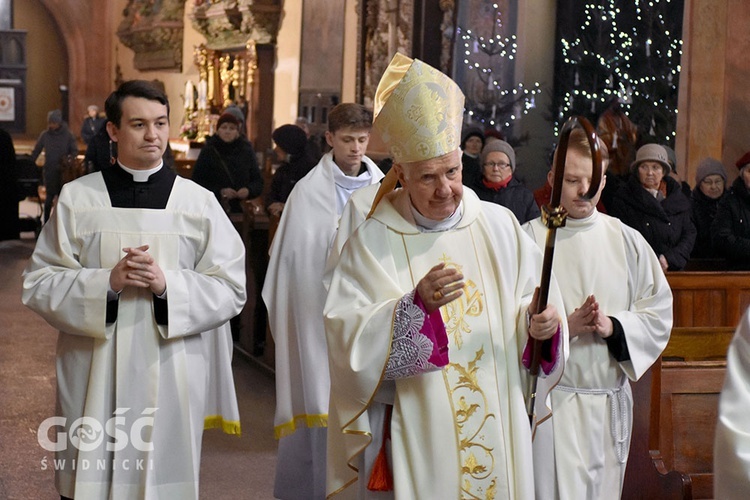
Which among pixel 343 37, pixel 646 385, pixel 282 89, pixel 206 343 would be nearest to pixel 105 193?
pixel 206 343

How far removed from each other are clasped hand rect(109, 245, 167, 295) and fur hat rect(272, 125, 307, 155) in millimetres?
5657

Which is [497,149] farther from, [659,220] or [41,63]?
[41,63]

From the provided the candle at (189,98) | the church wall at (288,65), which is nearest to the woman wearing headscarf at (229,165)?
the church wall at (288,65)

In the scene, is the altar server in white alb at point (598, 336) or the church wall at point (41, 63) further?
the church wall at point (41, 63)

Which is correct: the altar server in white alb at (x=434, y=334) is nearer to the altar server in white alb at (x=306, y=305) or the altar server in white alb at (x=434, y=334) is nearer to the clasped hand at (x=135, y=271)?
the clasped hand at (x=135, y=271)

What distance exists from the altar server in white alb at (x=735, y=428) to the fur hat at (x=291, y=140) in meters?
7.29

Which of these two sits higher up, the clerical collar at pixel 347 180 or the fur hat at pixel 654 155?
the fur hat at pixel 654 155

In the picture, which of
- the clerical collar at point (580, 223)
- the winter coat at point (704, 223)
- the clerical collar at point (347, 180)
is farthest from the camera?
the winter coat at point (704, 223)

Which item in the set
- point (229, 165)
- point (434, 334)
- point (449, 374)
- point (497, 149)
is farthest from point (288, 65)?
point (434, 334)

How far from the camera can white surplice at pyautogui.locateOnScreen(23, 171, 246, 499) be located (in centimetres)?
397

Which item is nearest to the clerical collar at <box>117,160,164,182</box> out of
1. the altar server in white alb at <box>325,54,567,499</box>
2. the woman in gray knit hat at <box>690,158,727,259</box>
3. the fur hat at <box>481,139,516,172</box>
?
the altar server in white alb at <box>325,54,567,499</box>

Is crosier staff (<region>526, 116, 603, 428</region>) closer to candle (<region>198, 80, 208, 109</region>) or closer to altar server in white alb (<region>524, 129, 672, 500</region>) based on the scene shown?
altar server in white alb (<region>524, 129, 672, 500</region>)

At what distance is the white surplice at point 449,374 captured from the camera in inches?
134

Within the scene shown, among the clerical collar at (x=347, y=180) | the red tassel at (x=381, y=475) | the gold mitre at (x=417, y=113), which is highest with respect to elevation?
the gold mitre at (x=417, y=113)
